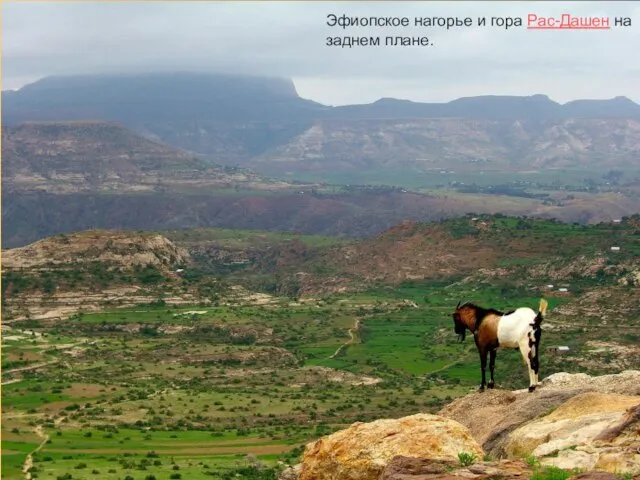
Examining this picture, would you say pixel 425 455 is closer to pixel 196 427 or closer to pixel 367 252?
pixel 196 427

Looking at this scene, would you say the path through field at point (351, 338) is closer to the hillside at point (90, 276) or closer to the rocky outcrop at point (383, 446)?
the hillside at point (90, 276)

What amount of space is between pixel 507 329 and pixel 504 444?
17.8 ft

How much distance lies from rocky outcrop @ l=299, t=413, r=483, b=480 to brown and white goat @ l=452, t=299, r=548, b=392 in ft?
22.1

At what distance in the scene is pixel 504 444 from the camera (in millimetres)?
22578

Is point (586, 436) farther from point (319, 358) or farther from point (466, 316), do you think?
point (319, 358)

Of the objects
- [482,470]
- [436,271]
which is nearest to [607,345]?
[436,271]

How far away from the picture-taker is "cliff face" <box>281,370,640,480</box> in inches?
678

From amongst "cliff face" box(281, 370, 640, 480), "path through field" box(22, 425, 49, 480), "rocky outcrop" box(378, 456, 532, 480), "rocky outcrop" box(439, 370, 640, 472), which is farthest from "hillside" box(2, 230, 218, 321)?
"rocky outcrop" box(378, 456, 532, 480)

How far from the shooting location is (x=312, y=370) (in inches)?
4129

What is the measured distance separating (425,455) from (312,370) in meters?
86.4

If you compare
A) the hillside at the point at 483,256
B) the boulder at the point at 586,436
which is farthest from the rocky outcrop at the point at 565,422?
the hillside at the point at 483,256

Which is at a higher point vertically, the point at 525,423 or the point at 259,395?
the point at 525,423

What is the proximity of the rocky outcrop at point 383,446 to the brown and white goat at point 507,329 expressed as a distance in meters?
6.73

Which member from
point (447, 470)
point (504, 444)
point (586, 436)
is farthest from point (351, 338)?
point (447, 470)
